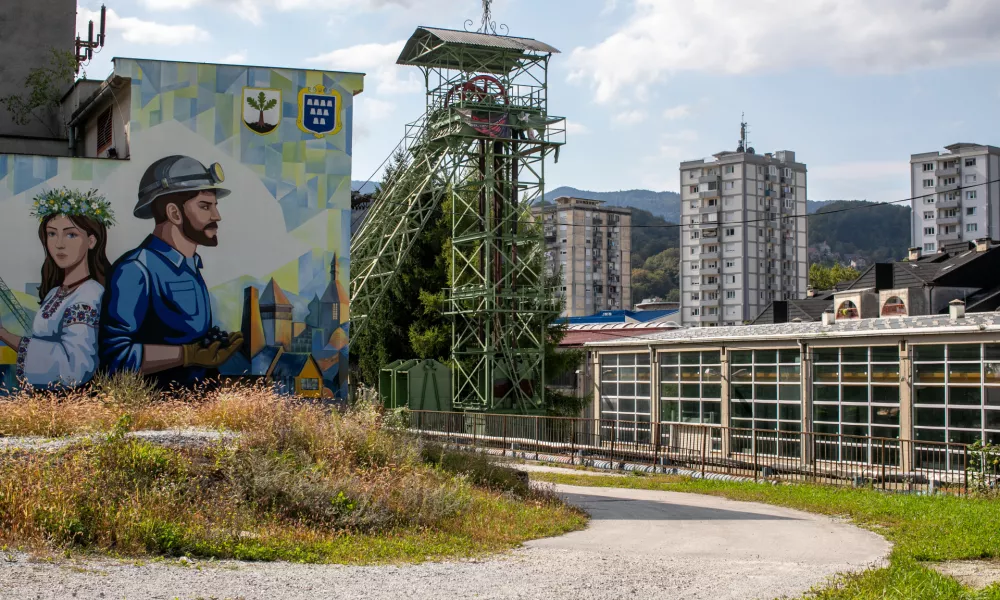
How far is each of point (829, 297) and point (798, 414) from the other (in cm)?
3860

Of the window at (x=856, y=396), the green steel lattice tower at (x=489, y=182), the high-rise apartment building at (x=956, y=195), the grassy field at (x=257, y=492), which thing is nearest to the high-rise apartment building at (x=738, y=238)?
the high-rise apartment building at (x=956, y=195)

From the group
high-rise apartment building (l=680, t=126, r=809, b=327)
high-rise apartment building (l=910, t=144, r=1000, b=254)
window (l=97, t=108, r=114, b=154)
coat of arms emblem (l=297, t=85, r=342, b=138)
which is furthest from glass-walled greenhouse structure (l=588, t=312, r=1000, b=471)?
high-rise apartment building (l=910, t=144, r=1000, b=254)

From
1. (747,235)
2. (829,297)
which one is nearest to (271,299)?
(829,297)

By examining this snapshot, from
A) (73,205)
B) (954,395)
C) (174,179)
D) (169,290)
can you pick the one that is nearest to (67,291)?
(73,205)

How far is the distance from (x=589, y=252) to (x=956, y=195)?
6321cm

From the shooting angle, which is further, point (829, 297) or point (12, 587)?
point (829, 297)

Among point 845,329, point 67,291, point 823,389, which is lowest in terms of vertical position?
point 823,389

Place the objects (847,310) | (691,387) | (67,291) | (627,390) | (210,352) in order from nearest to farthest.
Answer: (67,291) → (210,352) → (691,387) → (627,390) → (847,310)

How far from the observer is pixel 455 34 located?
4744 cm

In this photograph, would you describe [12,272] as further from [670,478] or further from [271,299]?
[670,478]

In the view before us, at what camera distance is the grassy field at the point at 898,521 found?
10.1 metres

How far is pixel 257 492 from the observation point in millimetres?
13422

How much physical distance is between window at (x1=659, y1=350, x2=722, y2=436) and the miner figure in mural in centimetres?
1561

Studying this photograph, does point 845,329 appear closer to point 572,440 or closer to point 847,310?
point 572,440
